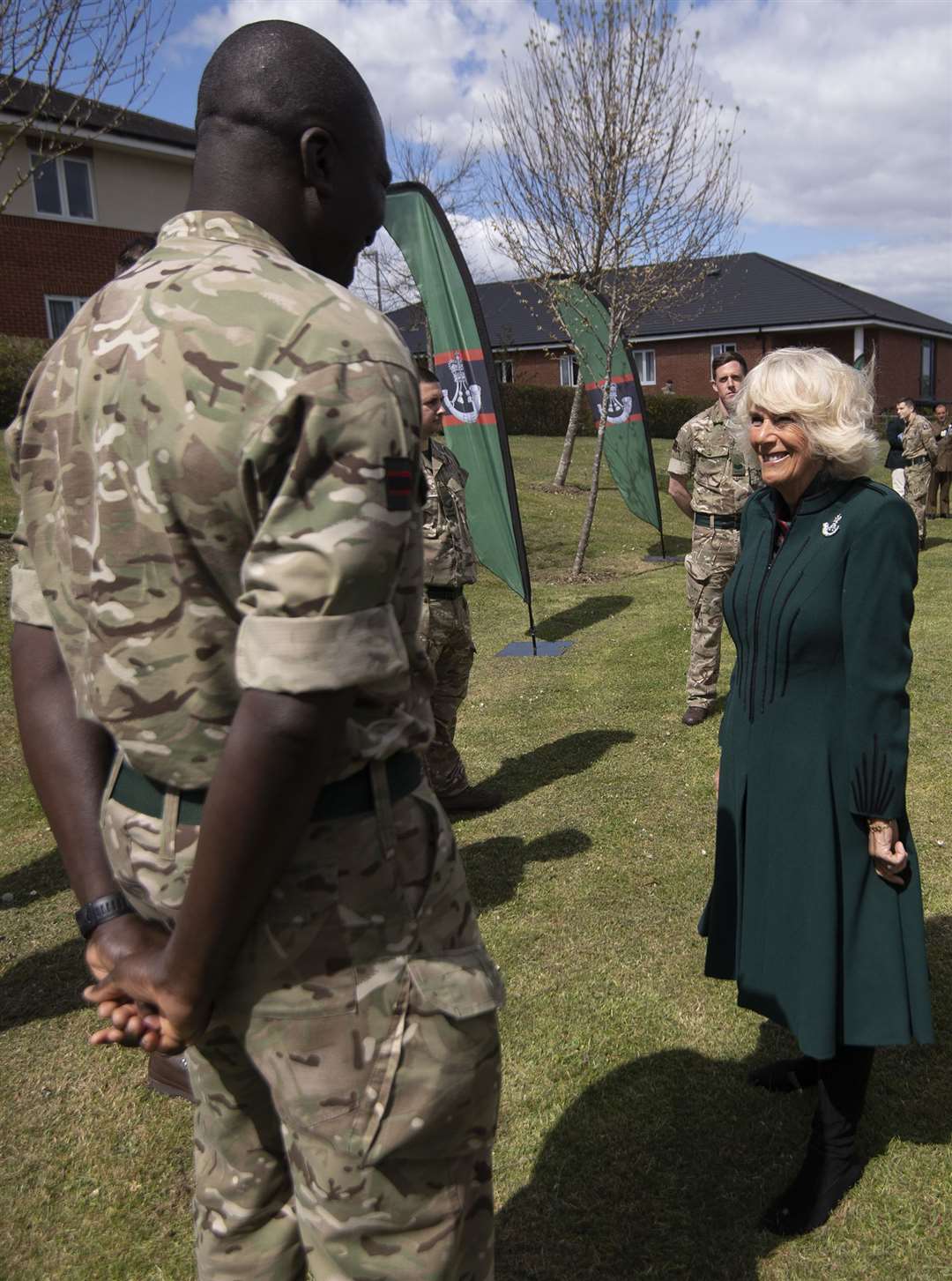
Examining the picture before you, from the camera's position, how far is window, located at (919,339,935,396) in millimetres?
42541

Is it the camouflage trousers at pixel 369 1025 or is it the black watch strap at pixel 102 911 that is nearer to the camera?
the camouflage trousers at pixel 369 1025

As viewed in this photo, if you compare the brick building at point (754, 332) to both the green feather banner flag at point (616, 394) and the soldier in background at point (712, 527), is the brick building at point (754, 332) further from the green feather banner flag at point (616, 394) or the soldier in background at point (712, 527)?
the soldier in background at point (712, 527)

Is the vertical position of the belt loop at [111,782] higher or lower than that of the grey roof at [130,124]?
lower

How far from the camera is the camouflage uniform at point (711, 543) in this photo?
7.09 metres

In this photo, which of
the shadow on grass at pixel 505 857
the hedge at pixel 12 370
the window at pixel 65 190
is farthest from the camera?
the window at pixel 65 190

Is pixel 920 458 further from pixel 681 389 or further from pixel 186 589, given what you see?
pixel 681 389

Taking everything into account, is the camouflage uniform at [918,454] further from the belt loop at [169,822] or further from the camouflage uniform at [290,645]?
the belt loop at [169,822]

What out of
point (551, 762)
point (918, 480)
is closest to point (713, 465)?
point (551, 762)

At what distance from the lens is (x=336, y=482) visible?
1128 mm

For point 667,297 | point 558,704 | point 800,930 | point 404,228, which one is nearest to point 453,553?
point 558,704

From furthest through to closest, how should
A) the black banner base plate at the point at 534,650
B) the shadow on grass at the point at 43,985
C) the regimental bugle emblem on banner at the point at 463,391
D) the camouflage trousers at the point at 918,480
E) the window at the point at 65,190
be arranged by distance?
the window at the point at 65,190 < the camouflage trousers at the point at 918,480 < the black banner base plate at the point at 534,650 < the regimental bugle emblem on banner at the point at 463,391 < the shadow on grass at the point at 43,985


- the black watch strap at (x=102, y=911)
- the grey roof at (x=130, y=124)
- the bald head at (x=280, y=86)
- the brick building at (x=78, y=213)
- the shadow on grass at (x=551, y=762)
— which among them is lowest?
the shadow on grass at (x=551, y=762)

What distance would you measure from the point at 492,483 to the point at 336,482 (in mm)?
7455

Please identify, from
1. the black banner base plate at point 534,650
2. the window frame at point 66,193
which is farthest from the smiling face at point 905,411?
the window frame at point 66,193
